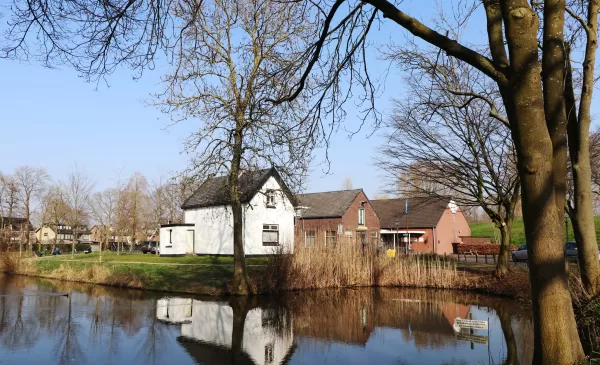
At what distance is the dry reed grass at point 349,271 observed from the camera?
63.2 feet

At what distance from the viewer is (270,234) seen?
33062 millimetres

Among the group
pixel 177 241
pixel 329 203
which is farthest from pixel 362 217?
pixel 177 241

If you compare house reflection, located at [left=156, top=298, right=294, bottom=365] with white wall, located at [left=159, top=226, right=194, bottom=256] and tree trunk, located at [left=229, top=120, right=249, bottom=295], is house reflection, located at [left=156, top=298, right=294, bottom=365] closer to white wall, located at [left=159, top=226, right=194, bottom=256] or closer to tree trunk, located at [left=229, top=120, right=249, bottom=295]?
tree trunk, located at [left=229, top=120, right=249, bottom=295]

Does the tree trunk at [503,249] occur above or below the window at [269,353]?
above

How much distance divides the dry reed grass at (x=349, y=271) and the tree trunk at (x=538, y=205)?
15.1 m

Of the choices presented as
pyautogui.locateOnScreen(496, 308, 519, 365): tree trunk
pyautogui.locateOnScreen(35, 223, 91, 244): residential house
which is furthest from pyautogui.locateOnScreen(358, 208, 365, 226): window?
pyautogui.locateOnScreen(496, 308, 519, 365): tree trunk

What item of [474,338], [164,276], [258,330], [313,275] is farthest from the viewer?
[164,276]

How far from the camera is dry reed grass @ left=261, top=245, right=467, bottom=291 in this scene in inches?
758

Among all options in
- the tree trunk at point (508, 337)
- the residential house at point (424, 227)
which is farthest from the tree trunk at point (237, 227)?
the residential house at point (424, 227)

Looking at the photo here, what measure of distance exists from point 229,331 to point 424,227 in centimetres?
3472

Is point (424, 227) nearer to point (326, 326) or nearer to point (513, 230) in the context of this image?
point (513, 230)

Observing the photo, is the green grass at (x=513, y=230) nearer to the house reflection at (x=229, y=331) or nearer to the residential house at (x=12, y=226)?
the house reflection at (x=229, y=331)

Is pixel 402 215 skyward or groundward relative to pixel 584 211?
skyward

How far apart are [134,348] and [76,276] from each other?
53.9ft
